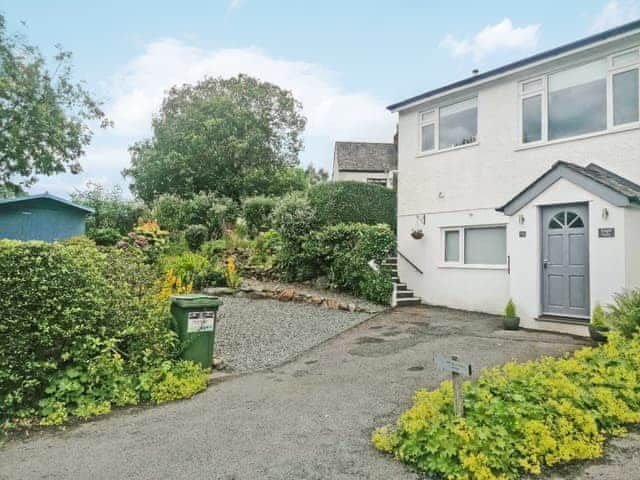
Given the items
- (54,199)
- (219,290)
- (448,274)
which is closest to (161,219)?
(54,199)

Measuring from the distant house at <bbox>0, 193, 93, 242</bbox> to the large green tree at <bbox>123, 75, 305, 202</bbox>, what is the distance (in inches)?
502

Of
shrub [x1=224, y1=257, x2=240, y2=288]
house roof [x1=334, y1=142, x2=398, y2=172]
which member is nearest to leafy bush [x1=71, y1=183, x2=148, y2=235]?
shrub [x1=224, y1=257, x2=240, y2=288]

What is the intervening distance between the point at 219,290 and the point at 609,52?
10.4 metres

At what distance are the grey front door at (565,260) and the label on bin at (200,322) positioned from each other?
6677mm

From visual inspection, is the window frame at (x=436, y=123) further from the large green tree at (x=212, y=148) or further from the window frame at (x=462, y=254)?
the large green tree at (x=212, y=148)

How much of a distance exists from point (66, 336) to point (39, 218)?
473 inches

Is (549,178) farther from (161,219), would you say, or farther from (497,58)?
(161,219)

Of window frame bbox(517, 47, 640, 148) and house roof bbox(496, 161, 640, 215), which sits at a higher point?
window frame bbox(517, 47, 640, 148)

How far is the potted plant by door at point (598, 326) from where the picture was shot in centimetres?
718

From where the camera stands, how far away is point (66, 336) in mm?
4789

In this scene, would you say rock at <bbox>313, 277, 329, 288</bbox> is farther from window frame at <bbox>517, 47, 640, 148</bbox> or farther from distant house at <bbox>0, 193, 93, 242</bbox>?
distant house at <bbox>0, 193, 93, 242</bbox>

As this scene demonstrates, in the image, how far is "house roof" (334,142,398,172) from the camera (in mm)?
34631

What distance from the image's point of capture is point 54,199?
1473cm

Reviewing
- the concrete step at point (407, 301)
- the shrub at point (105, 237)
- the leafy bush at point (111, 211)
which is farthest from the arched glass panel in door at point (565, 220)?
the leafy bush at point (111, 211)
